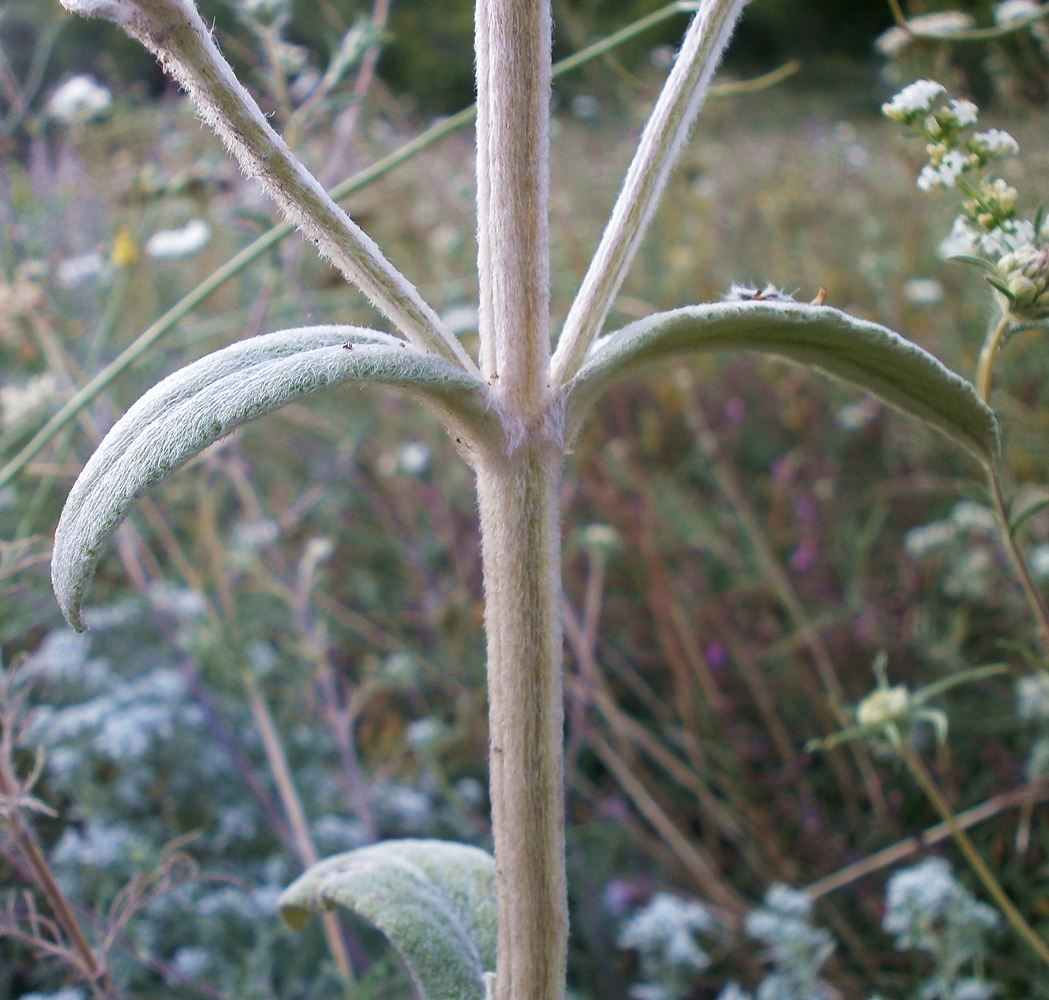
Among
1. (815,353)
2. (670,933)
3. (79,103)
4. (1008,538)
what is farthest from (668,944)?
(79,103)

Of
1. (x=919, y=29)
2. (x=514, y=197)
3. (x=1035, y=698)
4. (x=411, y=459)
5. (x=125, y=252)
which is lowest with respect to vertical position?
(x=1035, y=698)

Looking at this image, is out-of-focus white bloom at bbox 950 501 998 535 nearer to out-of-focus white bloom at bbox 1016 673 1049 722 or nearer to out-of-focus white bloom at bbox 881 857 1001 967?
out-of-focus white bloom at bbox 1016 673 1049 722

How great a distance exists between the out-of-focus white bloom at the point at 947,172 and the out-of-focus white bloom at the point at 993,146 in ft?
0.04

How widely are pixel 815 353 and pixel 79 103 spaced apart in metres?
1.75

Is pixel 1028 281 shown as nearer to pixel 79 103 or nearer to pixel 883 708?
pixel 883 708

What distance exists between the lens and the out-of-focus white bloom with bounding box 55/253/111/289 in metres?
2.00

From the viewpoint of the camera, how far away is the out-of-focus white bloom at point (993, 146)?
2.71ft

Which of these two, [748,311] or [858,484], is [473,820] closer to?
[748,311]

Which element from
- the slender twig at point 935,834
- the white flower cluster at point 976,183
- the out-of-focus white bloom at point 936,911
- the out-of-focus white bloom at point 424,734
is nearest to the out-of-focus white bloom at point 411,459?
the out-of-focus white bloom at point 424,734

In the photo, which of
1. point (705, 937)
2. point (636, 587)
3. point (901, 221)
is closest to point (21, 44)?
point (901, 221)

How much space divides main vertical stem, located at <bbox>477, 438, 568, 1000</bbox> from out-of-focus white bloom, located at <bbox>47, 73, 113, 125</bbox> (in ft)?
5.21

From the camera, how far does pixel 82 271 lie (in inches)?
79.1

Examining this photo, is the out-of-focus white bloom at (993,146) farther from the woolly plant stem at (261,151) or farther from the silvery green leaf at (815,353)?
the woolly plant stem at (261,151)

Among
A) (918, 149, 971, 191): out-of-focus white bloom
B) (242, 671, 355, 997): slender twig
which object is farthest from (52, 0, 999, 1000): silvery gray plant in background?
(242, 671, 355, 997): slender twig
